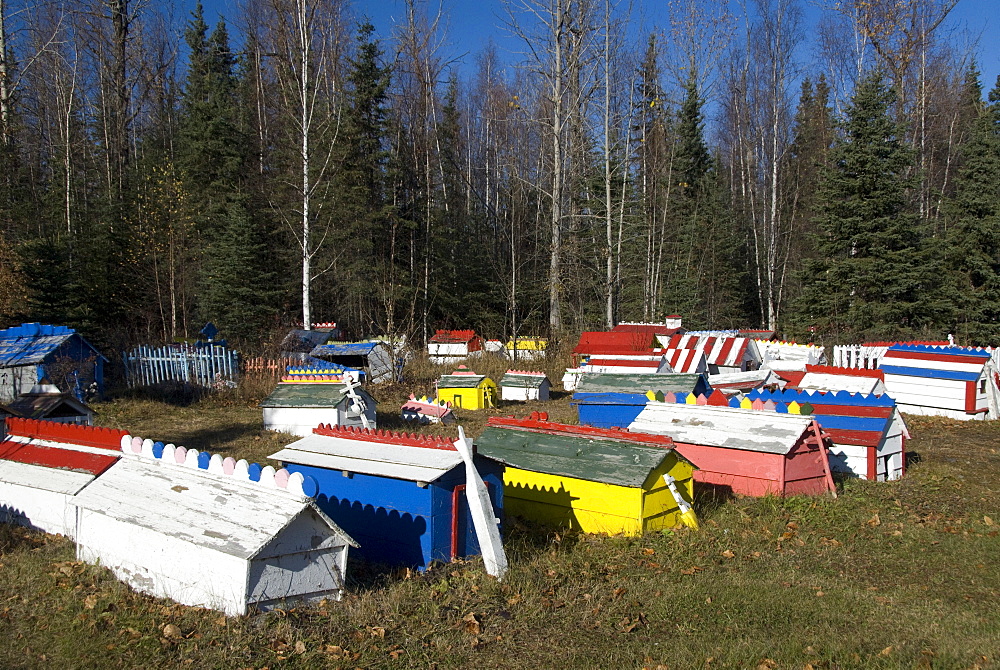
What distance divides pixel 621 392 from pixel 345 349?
11273 millimetres

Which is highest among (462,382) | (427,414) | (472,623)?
(462,382)

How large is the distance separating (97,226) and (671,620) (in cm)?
2936

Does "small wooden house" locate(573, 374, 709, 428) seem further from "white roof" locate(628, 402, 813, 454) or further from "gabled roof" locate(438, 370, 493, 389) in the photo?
"gabled roof" locate(438, 370, 493, 389)

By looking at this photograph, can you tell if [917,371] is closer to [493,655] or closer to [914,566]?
[914,566]

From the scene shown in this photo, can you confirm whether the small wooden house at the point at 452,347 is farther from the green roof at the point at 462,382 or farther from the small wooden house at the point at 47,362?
the small wooden house at the point at 47,362

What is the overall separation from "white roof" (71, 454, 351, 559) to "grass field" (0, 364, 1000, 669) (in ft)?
1.76

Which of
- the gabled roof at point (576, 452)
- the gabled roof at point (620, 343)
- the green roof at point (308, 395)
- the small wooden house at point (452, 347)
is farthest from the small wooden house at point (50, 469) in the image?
the small wooden house at point (452, 347)

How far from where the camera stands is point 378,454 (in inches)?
278

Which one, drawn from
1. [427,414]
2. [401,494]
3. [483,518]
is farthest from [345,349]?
[483,518]

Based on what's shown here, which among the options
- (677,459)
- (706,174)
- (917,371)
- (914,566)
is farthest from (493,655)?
(706,174)

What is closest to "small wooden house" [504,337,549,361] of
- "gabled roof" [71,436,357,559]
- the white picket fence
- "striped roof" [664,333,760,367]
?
"striped roof" [664,333,760,367]

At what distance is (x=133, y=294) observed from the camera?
27.1 meters

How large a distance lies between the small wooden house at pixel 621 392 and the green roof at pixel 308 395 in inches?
177

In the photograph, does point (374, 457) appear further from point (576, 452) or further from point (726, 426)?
point (726, 426)
